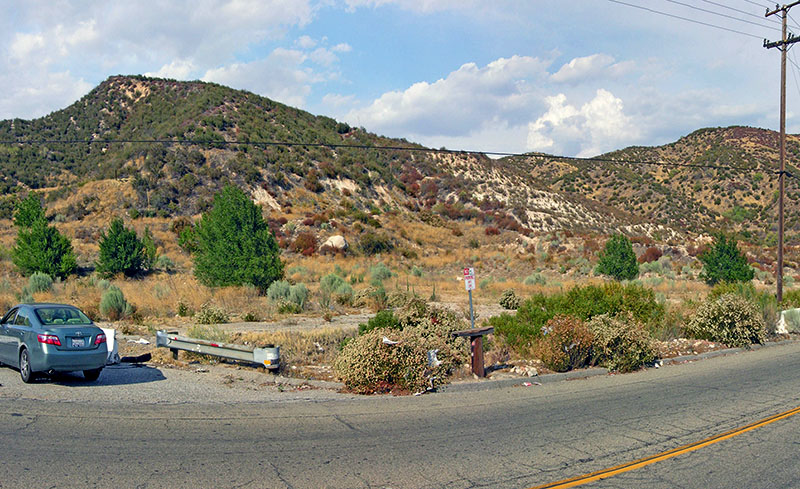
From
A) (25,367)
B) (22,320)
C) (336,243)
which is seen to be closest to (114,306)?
(22,320)

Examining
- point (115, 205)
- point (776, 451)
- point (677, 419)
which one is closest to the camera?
point (776, 451)

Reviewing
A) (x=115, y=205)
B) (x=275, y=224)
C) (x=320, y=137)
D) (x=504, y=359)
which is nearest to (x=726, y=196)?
(x=320, y=137)

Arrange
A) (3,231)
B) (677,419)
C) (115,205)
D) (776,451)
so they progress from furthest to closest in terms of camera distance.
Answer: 1. (115,205)
2. (3,231)
3. (677,419)
4. (776,451)

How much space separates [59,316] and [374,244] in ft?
128

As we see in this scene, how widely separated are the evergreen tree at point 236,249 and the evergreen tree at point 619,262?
873 inches

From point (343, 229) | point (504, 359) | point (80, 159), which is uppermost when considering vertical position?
point (80, 159)

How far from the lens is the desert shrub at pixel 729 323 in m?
16.6

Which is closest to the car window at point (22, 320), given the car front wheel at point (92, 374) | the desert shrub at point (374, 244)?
the car front wheel at point (92, 374)

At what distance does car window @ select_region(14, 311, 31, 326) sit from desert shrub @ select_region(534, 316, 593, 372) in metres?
10.4

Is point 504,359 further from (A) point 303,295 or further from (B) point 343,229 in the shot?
(B) point 343,229

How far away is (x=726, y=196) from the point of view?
92.2 meters

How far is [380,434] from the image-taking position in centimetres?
788

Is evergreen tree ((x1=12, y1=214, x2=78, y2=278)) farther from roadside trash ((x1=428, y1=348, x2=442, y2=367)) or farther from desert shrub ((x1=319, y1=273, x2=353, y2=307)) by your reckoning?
roadside trash ((x1=428, y1=348, x2=442, y2=367))

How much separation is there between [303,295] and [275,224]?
27.9 metres
